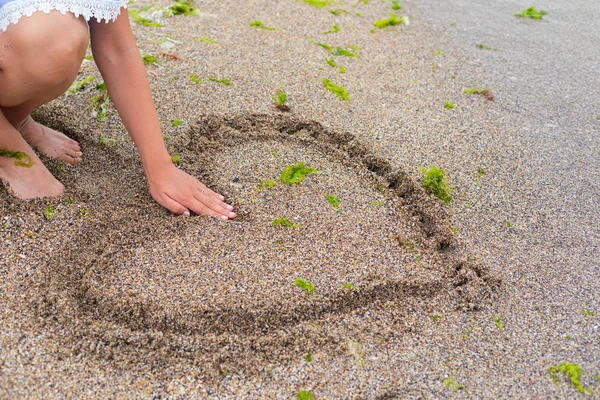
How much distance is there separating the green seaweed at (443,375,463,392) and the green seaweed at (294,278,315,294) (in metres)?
0.52

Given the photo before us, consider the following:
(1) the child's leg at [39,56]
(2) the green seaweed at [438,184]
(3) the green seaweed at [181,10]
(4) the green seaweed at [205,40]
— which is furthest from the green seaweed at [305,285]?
(3) the green seaweed at [181,10]

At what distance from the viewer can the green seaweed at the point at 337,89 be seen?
9.82 feet

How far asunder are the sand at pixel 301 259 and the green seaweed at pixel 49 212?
21 mm

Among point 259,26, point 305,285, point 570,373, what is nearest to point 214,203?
point 305,285

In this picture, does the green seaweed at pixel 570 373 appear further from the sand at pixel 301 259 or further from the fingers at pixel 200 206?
the fingers at pixel 200 206

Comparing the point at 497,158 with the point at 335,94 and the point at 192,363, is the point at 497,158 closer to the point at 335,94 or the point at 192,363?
the point at 335,94

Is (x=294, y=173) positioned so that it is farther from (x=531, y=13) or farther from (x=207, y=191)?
(x=531, y=13)

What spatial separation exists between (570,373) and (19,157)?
210 cm

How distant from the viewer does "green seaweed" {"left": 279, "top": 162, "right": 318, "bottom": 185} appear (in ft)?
7.92

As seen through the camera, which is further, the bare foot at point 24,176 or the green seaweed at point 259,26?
the green seaweed at point 259,26

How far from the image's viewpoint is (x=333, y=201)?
2.33 m

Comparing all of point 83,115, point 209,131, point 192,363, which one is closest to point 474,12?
point 209,131

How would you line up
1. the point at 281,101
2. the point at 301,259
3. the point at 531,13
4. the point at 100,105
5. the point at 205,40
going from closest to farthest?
the point at 301,259 < the point at 100,105 < the point at 281,101 < the point at 205,40 < the point at 531,13

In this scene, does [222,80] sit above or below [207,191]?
above
